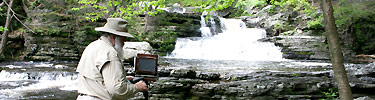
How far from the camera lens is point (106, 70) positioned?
6.87 feet

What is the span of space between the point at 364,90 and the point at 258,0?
2761 cm

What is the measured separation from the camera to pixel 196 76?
8.50 meters

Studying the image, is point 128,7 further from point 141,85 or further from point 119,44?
point 141,85

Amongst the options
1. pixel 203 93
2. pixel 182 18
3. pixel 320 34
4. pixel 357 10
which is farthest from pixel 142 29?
pixel 203 93

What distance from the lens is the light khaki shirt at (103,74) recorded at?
209 centimetres

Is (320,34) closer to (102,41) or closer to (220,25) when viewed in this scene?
(220,25)

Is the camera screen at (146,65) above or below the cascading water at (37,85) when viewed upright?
above

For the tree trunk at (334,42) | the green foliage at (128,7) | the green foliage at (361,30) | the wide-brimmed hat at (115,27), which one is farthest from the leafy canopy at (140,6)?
the green foliage at (361,30)

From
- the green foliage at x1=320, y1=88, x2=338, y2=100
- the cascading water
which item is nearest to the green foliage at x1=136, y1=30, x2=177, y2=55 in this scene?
the cascading water

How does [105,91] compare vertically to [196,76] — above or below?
Answer: above

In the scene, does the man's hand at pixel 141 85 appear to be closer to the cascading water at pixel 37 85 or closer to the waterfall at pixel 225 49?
the cascading water at pixel 37 85

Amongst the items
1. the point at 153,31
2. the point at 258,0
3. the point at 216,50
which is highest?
the point at 258,0

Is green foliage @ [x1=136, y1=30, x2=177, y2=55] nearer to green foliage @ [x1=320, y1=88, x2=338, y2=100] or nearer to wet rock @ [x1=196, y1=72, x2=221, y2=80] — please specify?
wet rock @ [x1=196, y1=72, x2=221, y2=80]

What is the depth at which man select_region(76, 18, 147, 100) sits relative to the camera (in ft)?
6.86
